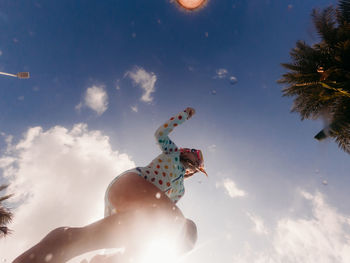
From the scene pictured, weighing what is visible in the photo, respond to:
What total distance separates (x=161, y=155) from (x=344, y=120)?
19.8 feet

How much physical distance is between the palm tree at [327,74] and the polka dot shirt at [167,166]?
16.3 feet

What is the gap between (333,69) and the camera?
519 cm

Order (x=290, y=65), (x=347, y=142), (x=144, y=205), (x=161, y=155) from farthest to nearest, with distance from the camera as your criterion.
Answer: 1. (x=290, y=65)
2. (x=347, y=142)
3. (x=161, y=155)
4. (x=144, y=205)

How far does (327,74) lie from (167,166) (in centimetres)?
546

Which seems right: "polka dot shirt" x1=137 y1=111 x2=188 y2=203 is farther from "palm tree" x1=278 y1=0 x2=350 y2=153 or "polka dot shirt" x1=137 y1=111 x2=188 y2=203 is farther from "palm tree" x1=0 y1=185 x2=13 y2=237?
"palm tree" x1=0 y1=185 x2=13 y2=237

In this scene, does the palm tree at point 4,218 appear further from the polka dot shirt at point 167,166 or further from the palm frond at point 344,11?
the palm frond at point 344,11

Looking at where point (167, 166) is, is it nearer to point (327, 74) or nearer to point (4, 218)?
point (327, 74)

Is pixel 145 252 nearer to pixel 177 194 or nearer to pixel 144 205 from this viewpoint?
pixel 144 205

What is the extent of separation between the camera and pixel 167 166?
219cm

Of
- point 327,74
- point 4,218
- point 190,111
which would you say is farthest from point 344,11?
point 4,218

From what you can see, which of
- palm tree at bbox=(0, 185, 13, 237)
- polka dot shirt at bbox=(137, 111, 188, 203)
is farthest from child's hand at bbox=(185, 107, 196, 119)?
palm tree at bbox=(0, 185, 13, 237)

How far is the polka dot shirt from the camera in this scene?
80.4 inches

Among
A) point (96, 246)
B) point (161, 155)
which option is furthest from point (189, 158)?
point (96, 246)

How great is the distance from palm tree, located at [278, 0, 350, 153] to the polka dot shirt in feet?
16.3
